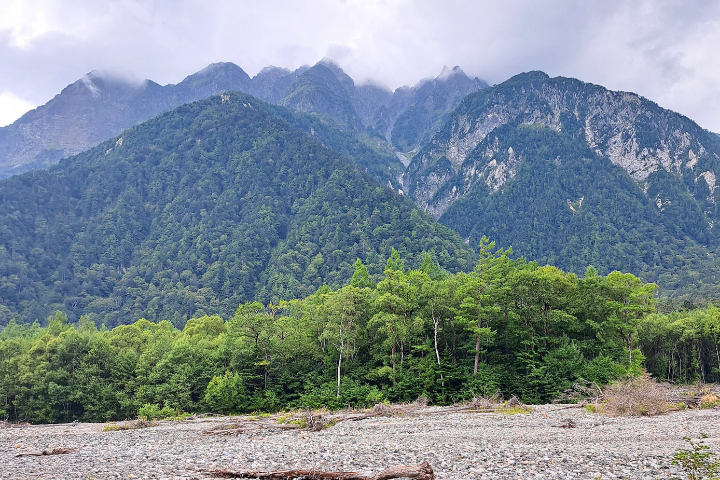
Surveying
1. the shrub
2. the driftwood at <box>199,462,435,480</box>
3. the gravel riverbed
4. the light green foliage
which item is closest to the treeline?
the light green foliage

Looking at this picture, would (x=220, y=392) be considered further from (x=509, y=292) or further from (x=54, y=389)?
(x=509, y=292)

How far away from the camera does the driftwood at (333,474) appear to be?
39.7 ft

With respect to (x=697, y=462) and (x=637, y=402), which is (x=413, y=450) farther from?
(x=637, y=402)

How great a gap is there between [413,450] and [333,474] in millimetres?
5825

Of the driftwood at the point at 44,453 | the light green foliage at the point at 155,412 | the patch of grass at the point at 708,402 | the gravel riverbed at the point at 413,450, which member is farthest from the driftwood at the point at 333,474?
the light green foliage at the point at 155,412

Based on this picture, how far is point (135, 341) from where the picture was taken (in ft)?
213

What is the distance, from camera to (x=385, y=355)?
1839 inches

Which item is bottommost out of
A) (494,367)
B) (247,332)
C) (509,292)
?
(494,367)

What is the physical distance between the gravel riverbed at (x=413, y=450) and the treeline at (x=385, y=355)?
15.8 m

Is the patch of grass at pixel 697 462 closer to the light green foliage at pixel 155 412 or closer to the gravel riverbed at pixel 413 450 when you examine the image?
the gravel riverbed at pixel 413 450

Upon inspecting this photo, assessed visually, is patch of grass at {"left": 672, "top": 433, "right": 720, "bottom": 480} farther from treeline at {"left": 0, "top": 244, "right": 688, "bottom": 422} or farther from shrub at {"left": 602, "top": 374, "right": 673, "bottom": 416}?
treeline at {"left": 0, "top": 244, "right": 688, "bottom": 422}

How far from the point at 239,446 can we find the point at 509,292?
33.9 metres

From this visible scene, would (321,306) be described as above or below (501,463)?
above

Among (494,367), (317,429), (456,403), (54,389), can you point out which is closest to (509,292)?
(494,367)
